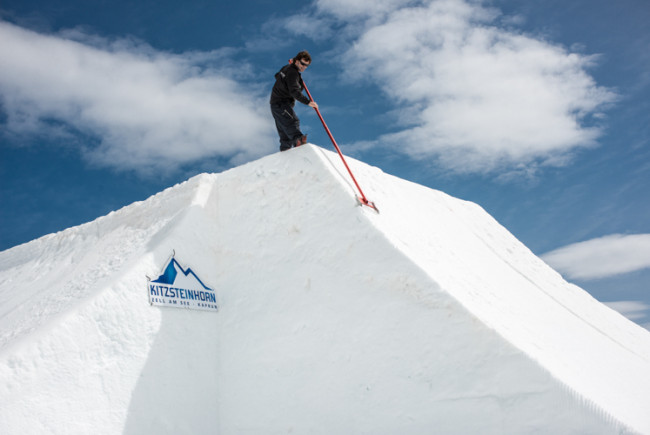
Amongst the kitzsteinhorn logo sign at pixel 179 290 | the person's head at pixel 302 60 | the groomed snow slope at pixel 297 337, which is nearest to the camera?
the groomed snow slope at pixel 297 337

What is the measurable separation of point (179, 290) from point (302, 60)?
318 centimetres

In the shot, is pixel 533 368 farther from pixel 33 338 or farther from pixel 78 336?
pixel 33 338

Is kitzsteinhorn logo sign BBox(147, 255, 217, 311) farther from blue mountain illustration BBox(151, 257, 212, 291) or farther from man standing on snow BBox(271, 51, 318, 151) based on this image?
man standing on snow BBox(271, 51, 318, 151)

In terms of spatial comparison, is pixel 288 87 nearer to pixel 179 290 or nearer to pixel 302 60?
pixel 302 60

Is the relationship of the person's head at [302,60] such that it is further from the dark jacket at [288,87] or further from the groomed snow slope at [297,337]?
the groomed snow slope at [297,337]

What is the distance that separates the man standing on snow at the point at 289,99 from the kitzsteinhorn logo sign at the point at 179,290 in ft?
6.53

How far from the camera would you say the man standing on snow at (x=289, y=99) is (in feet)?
19.1

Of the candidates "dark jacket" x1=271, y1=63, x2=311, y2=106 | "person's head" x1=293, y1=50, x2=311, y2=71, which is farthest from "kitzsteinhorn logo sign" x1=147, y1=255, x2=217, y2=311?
"person's head" x1=293, y1=50, x2=311, y2=71

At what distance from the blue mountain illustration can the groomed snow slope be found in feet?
0.31

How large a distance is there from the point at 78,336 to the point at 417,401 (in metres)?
3.09

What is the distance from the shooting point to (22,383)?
149 inches

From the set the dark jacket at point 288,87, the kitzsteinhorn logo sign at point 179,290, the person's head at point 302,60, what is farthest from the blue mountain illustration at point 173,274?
the person's head at point 302,60

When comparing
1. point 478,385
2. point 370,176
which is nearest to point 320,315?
point 478,385

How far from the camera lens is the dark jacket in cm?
584
